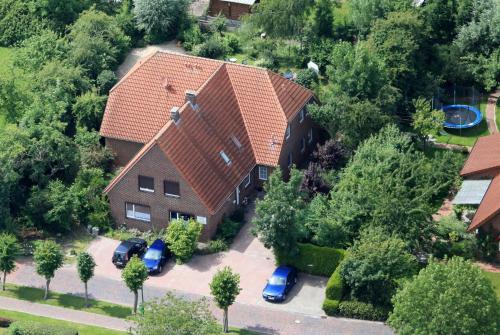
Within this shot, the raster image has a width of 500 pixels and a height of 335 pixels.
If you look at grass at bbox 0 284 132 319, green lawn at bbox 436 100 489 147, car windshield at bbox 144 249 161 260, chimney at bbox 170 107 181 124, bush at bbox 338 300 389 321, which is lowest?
grass at bbox 0 284 132 319

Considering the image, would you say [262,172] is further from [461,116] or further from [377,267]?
[461,116]

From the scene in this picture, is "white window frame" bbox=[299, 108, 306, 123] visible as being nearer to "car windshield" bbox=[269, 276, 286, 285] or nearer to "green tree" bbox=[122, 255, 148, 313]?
"car windshield" bbox=[269, 276, 286, 285]

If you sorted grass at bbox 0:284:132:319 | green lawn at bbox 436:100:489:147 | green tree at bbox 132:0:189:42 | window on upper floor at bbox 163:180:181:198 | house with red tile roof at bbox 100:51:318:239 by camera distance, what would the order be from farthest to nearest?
1. green tree at bbox 132:0:189:42
2. green lawn at bbox 436:100:489:147
3. house with red tile roof at bbox 100:51:318:239
4. window on upper floor at bbox 163:180:181:198
5. grass at bbox 0:284:132:319

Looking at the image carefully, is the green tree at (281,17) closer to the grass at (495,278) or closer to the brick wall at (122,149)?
the brick wall at (122,149)

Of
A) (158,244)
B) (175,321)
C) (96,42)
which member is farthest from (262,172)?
(175,321)

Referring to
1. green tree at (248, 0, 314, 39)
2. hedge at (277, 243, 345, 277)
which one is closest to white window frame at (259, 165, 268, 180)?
hedge at (277, 243, 345, 277)
